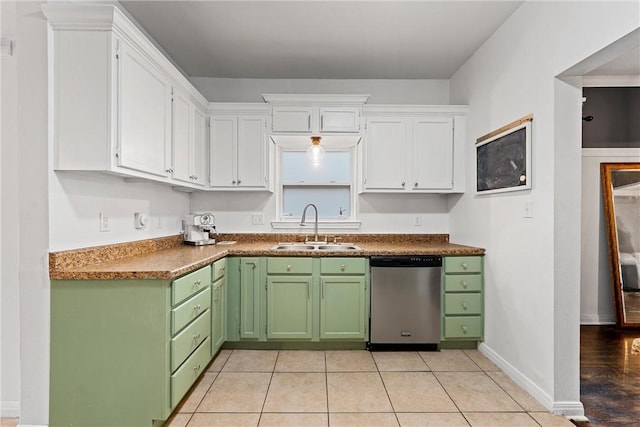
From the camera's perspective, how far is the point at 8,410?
195 cm

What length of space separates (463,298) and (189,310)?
223 cm

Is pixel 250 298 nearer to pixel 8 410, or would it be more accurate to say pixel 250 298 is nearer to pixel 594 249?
pixel 8 410

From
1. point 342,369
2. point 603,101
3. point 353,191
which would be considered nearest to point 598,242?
point 603,101

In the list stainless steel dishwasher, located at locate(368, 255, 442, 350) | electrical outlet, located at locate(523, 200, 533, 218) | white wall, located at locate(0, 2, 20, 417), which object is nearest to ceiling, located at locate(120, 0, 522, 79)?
white wall, located at locate(0, 2, 20, 417)

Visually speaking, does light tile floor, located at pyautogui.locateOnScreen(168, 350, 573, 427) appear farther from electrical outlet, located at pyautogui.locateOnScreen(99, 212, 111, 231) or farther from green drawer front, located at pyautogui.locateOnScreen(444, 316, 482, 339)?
electrical outlet, located at pyautogui.locateOnScreen(99, 212, 111, 231)

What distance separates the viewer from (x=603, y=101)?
3.37 meters

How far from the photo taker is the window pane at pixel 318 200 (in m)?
3.67

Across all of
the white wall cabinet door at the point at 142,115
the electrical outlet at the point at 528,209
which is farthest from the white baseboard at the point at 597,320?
the white wall cabinet door at the point at 142,115

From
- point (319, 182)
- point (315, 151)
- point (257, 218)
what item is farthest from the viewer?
point (319, 182)

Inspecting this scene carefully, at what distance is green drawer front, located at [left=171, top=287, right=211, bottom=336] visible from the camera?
6.20 ft

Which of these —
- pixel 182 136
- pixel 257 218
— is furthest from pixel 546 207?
pixel 182 136

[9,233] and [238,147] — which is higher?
[238,147]

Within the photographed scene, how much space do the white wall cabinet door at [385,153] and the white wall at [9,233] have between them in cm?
260

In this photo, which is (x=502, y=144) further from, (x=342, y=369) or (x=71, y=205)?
(x=71, y=205)
